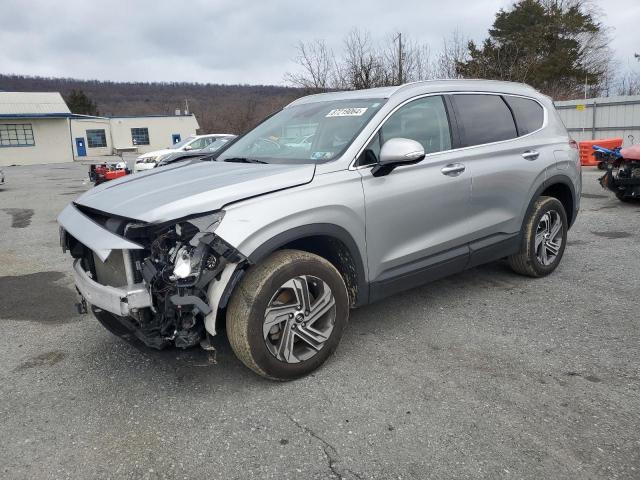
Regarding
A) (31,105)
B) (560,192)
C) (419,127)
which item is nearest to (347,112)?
(419,127)

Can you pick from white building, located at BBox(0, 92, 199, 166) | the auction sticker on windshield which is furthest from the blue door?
the auction sticker on windshield

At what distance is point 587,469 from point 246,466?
1560 mm

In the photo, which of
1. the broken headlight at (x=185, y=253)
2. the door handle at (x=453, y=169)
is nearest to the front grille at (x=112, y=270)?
the broken headlight at (x=185, y=253)

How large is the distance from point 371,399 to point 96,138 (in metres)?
47.7

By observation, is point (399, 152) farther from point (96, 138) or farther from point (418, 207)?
point (96, 138)

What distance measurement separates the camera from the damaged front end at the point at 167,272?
2.74 m

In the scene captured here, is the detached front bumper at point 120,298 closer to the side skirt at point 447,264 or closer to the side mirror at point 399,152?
the side skirt at point 447,264

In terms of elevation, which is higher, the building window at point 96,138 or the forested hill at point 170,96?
the forested hill at point 170,96

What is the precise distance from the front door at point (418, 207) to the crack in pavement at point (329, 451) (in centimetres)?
110

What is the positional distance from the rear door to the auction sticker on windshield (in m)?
0.88

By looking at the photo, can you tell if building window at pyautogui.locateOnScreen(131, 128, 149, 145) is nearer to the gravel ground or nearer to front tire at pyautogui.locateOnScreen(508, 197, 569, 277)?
the gravel ground

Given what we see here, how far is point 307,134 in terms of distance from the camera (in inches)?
154

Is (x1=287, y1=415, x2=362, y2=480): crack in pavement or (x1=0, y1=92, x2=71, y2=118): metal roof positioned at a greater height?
(x1=0, y1=92, x2=71, y2=118): metal roof

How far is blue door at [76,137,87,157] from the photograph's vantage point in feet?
142
